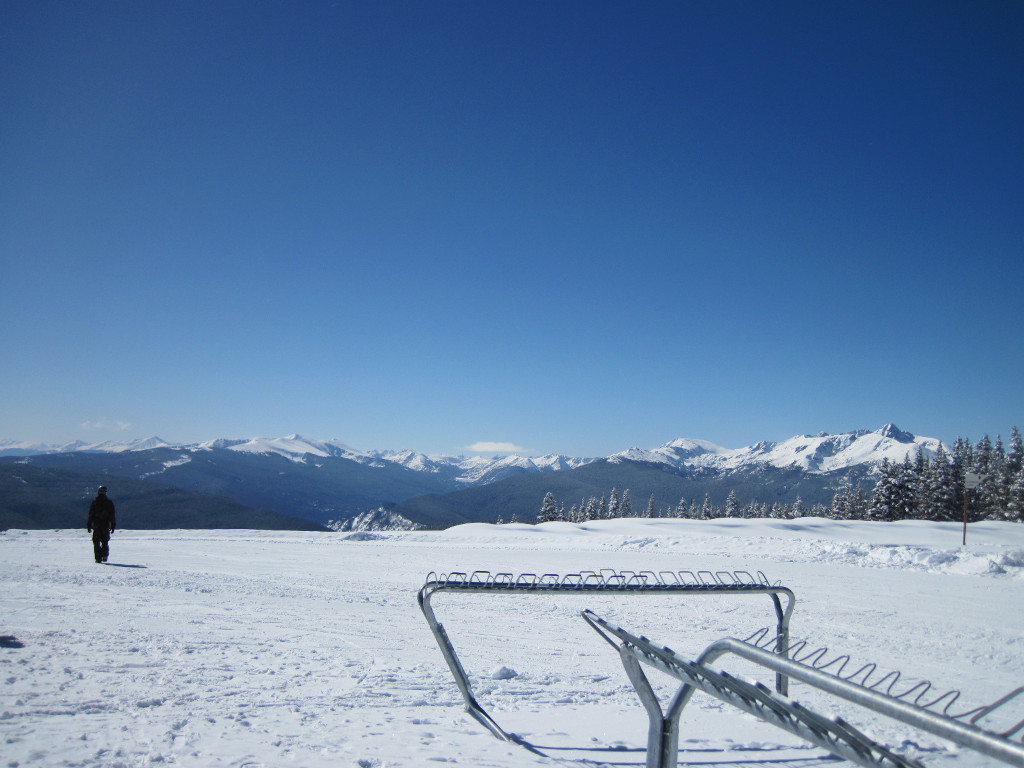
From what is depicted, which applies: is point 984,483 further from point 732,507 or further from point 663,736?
point 663,736

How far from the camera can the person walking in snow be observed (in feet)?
44.8

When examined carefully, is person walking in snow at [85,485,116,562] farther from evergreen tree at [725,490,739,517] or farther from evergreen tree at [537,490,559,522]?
evergreen tree at [725,490,739,517]

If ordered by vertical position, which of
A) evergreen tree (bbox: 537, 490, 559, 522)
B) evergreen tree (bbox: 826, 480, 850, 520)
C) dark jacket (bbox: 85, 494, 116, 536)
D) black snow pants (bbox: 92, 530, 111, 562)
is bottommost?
evergreen tree (bbox: 537, 490, 559, 522)

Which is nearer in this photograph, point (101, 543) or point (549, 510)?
point (101, 543)

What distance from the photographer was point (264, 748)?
13.6 feet

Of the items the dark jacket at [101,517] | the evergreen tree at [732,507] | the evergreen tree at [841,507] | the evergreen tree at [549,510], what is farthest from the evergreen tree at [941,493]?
the dark jacket at [101,517]

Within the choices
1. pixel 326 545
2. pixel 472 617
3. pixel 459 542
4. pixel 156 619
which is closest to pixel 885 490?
pixel 459 542

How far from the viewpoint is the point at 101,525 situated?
45.3 ft

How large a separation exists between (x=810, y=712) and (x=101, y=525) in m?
16.3

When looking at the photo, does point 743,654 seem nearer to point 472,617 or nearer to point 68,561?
point 472,617

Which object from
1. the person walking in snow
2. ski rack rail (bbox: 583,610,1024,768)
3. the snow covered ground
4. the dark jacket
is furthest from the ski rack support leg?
the dark jacket

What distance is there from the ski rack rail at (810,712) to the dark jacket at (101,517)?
49.3 feet

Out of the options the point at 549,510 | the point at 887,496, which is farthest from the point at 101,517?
the point at 887,496

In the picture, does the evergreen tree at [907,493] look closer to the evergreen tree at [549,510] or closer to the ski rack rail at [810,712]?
the evergreen tree at [549,510]
